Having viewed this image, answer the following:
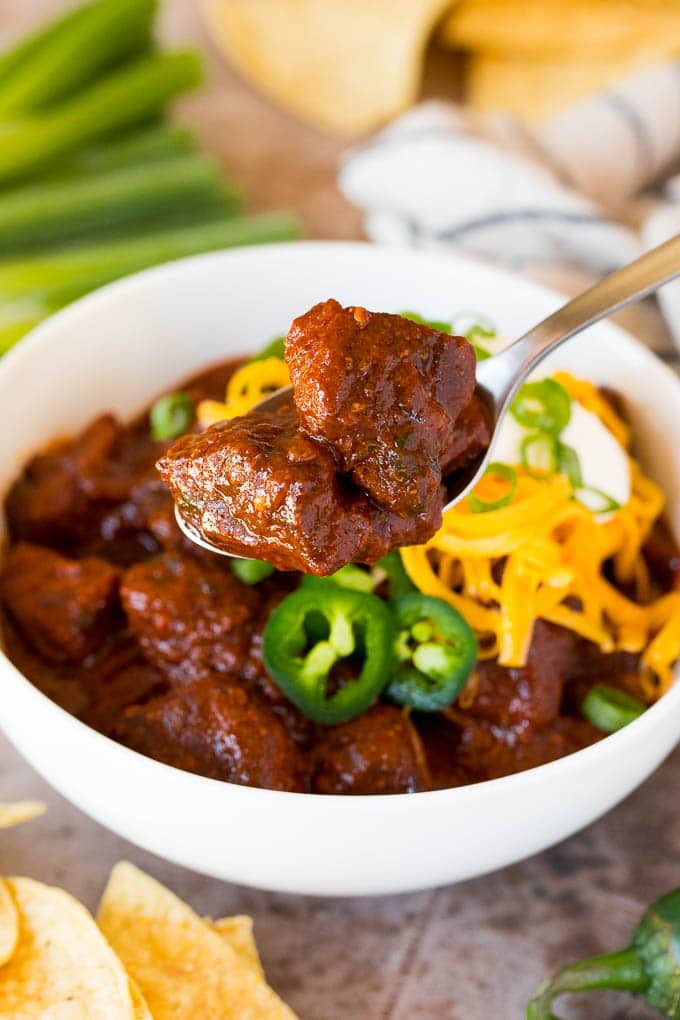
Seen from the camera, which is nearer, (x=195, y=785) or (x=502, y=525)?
(x=195, y=785)

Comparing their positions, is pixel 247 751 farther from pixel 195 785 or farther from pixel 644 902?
pixel 644 902

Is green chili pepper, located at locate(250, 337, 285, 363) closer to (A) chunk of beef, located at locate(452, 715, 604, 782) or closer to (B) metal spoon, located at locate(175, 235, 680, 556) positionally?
(B) metal spoon, located at locate(175, 235, 680, 556)

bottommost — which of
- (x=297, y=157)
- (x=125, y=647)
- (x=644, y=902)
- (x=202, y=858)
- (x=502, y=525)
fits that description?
(x=644, y=902)

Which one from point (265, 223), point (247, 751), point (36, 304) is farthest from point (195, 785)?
point (265, 223)

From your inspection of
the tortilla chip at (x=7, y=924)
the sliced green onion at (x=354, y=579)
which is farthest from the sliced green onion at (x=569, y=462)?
the tortilla chip at (x=7, y=924)

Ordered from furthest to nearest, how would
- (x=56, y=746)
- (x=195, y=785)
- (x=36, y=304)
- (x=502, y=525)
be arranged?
(x=36, y=304)
(x=502, y=525)
(x=56, y=746)
(x=195, y=785)

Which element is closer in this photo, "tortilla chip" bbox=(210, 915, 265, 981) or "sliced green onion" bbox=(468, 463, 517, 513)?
"tortilla chip" bbox=(210, 915, 265, 981)

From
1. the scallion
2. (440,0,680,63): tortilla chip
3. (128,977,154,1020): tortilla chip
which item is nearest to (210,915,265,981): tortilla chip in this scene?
(128,977,154,1020): tortilla chip
